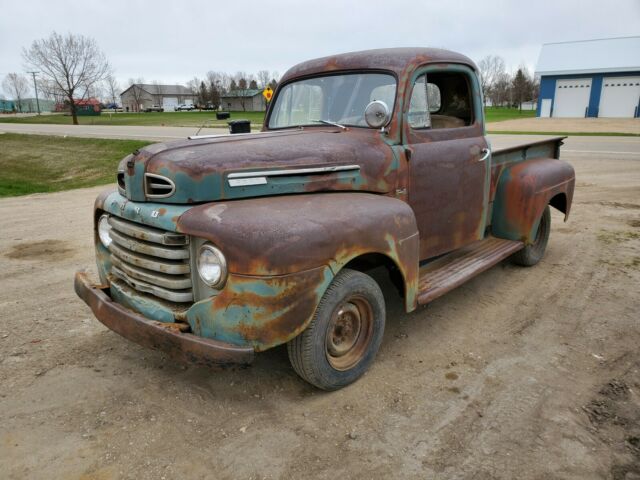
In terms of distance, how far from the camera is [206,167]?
279 cm

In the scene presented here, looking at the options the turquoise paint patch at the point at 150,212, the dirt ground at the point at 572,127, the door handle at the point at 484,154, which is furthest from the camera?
the dirt ground at the point at 572,127

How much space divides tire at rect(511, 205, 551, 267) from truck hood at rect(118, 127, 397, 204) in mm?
2468

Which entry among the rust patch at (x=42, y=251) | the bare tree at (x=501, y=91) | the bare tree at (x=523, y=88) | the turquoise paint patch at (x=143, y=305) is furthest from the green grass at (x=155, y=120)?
the bare tree at (x=501, y=91)

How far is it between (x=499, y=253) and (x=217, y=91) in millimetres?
77078

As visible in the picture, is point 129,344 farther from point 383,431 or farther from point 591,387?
point 591,387

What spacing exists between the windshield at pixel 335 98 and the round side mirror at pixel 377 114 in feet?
0.59

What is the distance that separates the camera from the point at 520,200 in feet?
15.7

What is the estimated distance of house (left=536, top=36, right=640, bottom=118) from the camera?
35.6 meters

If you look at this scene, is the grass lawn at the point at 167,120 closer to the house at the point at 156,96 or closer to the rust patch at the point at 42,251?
the rust patch at the point at 42,251

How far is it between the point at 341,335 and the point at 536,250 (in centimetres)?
322

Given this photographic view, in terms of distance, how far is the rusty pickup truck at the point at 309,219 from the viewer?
257cm

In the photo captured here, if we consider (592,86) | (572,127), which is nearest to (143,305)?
(572,127)

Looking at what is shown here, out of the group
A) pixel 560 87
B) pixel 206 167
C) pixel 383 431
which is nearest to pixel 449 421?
pixel 383 431

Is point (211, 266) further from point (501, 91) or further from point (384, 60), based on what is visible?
point (501, 91)
